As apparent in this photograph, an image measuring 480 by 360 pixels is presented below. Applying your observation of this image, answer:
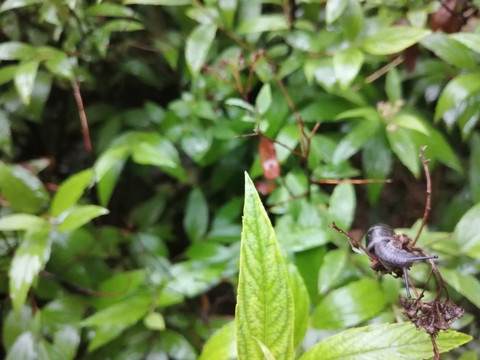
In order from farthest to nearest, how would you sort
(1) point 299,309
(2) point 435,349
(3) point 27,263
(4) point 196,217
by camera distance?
(4) point 196,217, (3) point 27,263, (1) point 299,309, (2) point 435,349

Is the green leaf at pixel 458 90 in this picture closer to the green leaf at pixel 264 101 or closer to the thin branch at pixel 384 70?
the thin branch at pixel 384 70

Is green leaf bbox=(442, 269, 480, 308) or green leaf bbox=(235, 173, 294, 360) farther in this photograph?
green leaf bbox=(442, 269, 480, 308)

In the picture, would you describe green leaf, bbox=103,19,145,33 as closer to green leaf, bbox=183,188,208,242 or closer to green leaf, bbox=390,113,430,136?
green leaf, bbox=183,188,208,242

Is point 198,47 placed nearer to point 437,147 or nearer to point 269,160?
point 269,160

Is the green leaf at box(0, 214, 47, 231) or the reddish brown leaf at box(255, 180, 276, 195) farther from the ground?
the green leaf at box(0, 214, 47, 231)

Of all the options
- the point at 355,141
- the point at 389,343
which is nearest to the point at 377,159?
the point at 355,141

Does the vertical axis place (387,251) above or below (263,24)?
below

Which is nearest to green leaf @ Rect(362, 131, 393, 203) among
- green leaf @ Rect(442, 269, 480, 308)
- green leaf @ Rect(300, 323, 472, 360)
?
green leaf @ Rect(442, 269, 480, 308)

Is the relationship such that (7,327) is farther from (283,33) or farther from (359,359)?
(283,33)
